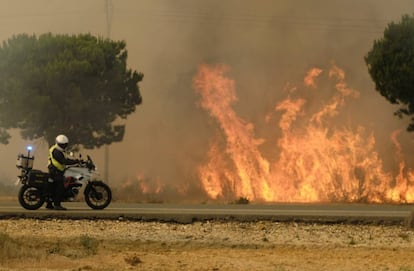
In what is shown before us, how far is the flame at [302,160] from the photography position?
1513 inches

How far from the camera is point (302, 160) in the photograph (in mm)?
38656

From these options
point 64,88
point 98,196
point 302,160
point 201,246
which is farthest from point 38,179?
point 64,88

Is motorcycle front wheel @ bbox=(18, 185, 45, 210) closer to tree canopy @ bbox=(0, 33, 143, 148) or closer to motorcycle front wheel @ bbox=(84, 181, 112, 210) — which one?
motorcycle front wheel @ bbox=(84, 181, 112, 210)

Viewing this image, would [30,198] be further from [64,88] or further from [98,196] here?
[64,88]

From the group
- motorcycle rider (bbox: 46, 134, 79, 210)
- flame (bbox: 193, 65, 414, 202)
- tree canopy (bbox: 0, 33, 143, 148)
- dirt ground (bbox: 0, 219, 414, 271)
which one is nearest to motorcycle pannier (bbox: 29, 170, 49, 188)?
motorcycle rider (bbox: 46, 134, 79, 210)

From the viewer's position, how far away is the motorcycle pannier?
1819cm

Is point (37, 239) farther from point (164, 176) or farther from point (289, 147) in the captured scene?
point (164, 176)

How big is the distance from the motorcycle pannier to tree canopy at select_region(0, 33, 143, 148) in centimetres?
2190

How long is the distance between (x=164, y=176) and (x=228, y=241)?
35.3 meters

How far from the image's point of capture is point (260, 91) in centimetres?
4919

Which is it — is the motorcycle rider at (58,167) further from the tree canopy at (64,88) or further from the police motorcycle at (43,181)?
the tree canopy at (64,88)

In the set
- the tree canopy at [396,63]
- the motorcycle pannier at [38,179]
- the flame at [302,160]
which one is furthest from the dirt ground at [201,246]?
the flame at [302,160]

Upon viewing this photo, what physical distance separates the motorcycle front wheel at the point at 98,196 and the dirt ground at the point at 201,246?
186cm

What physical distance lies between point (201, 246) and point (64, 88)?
1077 inches
